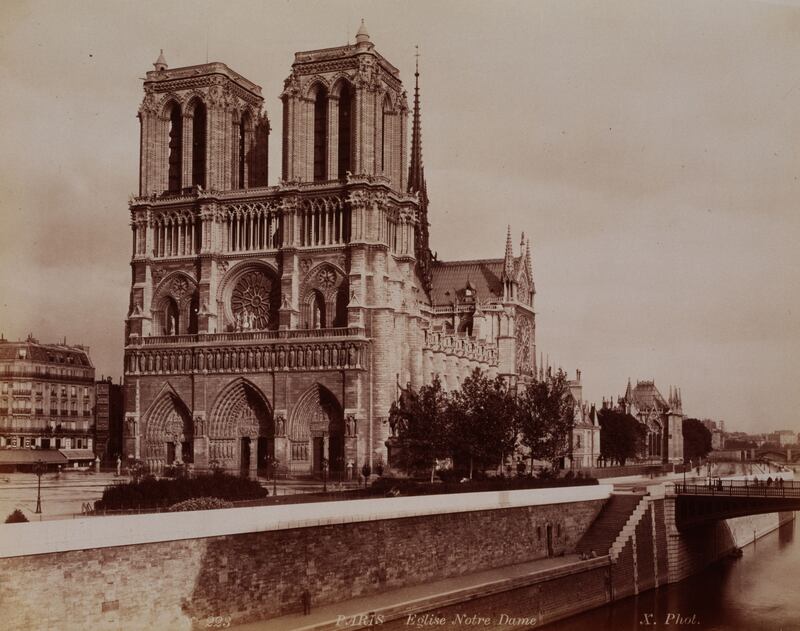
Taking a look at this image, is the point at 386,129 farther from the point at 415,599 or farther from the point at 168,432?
the point at 415,599

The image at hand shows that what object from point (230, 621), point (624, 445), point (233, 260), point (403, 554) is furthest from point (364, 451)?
point (624, 445)

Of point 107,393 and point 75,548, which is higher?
point 107,393

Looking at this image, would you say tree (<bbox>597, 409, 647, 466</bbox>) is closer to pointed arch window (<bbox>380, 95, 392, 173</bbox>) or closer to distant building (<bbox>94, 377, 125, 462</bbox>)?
pointed arch window (<bbox>380, 95, 392, 173</bbox>)

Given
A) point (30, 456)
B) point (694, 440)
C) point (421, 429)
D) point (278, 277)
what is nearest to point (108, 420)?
point (30, 456)

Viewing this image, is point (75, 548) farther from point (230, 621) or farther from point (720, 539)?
point (720, 539)

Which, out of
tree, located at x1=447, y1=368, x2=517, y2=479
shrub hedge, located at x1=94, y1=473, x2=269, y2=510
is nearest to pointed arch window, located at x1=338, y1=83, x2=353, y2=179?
tree, located at x1=447, y1=368, x2=517, y2=479
